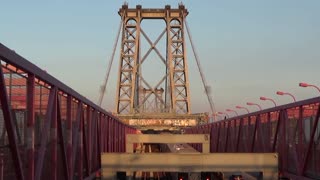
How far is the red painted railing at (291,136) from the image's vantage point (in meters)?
19.3

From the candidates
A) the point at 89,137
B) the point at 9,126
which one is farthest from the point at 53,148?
the point at 89,137

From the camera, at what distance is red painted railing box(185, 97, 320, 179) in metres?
19.3

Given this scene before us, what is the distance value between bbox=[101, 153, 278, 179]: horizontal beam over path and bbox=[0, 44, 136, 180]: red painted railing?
4.39 m

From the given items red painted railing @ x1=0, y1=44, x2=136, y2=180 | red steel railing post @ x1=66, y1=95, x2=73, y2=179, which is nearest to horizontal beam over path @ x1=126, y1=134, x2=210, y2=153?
red painted railing @ x1=0, y1=44, x2=136, y2=180

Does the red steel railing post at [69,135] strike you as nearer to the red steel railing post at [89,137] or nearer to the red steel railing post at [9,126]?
the red steel railing post at [89,137]

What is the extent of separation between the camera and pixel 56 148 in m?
15.4

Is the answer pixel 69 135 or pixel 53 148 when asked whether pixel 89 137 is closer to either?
pixel 69 135

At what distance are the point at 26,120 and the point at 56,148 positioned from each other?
3.26 m

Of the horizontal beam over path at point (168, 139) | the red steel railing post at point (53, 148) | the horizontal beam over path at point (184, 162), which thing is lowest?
the horizontal beam over path at point (184, 162)

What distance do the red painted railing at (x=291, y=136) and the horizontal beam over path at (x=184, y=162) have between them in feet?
4.33

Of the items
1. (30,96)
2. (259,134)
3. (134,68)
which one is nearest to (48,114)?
(30,96)

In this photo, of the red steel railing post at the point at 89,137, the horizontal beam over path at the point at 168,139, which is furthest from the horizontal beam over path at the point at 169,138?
the red steel railing post at the point at 89,137

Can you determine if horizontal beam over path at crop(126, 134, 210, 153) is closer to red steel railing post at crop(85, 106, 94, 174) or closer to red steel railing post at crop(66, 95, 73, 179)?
red steel railing post at crop(85, 106, 94, 174)

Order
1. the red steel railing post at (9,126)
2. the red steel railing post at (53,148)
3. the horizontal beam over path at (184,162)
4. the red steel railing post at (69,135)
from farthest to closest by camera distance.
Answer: the horizontal beam over path at (184,162) < the red steel railing post at (69,135) < the red steel railing post at (53,148) < the red steel railing post at (9,126)
